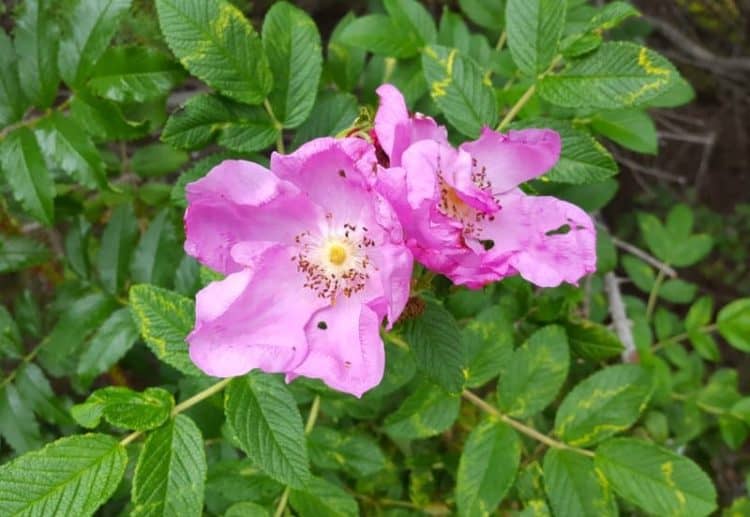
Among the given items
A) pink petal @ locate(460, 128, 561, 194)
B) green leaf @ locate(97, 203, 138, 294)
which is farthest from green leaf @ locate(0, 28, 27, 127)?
pink petal @ locate(460, 128, 561, 194)

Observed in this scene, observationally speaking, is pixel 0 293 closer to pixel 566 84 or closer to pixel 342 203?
pixel 342 203

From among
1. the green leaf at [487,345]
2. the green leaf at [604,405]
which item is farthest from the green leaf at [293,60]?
the green leaf at [604,405]

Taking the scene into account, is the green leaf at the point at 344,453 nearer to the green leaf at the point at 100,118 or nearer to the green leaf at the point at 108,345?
the green leaf at the point at 108,345

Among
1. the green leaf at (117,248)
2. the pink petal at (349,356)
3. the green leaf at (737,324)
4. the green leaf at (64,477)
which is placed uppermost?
the pink petal at (349,356)

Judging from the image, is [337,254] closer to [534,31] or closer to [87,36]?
[534,31]

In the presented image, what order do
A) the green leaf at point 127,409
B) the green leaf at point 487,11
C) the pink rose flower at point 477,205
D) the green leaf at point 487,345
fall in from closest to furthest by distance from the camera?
the pink rose flower at point 477,205 → the green leaf at point 127,409 → the green leaf at point 487,345 → the green leaf at point 487,11

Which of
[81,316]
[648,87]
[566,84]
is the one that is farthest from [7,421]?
[648,87]

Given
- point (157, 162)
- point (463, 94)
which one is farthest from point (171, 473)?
point (157, 162)

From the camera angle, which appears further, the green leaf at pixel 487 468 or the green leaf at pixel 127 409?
the green leaf at pixel 487 468
